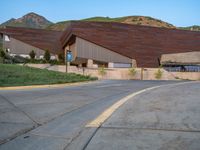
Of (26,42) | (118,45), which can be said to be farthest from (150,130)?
(26,42)

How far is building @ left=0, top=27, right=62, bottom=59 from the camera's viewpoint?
79.2 m

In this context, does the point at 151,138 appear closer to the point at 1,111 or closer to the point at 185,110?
the point at 185,110

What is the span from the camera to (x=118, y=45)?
59094 millimetres

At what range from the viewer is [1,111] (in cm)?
962

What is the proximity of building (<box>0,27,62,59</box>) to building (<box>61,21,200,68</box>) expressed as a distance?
57.6 ft

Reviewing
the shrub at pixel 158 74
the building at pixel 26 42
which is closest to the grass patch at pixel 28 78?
the shrub at pixel 158 74

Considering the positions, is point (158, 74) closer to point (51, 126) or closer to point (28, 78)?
point (28, 78)

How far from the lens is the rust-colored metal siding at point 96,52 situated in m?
58.1

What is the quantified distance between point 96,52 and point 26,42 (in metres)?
26.8

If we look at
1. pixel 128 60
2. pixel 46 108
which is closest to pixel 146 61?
pixel 128 60

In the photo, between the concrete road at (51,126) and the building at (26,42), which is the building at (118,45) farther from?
the concrete road at (51,126)

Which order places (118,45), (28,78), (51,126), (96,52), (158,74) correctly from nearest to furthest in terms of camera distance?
(51,126)
(28,78)
(158,74)
(96,52)
(118,45)

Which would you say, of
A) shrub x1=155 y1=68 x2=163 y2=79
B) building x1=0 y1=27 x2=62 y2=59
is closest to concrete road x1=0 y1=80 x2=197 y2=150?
shrub x1=155 y1=68 x2=163 y2=79

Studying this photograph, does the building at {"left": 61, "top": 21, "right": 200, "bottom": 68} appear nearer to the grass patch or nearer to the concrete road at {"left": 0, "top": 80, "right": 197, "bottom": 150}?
the grass patch
